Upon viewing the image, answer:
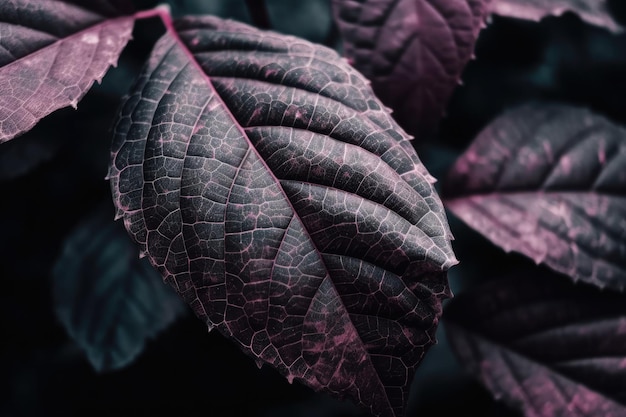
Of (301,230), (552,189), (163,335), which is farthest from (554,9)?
(163,335)

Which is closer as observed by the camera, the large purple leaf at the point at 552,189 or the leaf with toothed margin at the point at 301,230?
the leaf with toothed margin at the point at 301,230

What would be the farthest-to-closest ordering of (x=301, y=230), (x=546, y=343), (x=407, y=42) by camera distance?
(x=546, y=343) → (x=407, y=42) → (x=301, y=230)

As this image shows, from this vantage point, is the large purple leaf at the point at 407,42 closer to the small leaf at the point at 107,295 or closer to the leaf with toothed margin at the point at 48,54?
the leaf with toothed margin at the point at 48,54

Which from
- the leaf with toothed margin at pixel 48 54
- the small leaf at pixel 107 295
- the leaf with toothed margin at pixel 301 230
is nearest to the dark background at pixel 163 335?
the small leaf at pixel 107 295

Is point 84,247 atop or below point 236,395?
atop

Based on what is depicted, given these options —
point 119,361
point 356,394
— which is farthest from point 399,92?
point 119,361

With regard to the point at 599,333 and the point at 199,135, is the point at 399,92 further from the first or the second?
the point at 599,333

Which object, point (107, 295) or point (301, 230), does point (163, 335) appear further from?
point (301, 230)
